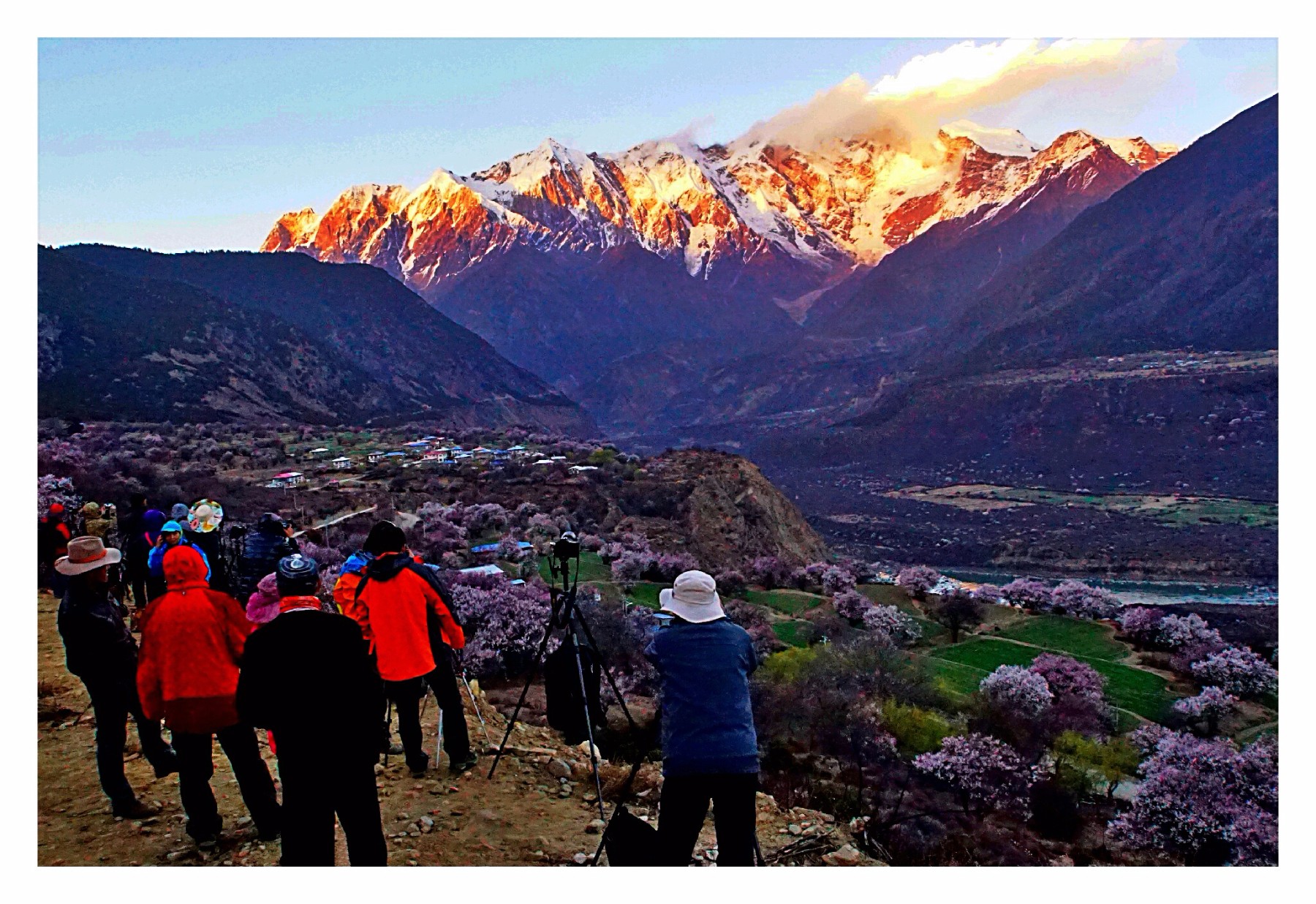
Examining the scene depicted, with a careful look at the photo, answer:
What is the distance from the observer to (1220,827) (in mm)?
7363

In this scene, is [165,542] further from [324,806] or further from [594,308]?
[594,308]

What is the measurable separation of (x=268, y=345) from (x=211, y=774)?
6117 centimetres

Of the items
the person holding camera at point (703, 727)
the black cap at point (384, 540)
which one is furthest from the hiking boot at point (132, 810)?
the person holding camera at point (703, 727)

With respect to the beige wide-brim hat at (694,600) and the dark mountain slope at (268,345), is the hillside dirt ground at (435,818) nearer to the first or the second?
the beige wide-brim hat at (694,600)

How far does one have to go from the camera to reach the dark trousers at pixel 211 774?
13.7ft

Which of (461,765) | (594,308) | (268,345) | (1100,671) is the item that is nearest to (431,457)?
(1100,671)

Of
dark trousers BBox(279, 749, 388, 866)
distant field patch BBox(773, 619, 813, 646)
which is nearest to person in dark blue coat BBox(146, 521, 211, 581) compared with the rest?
dark trousers BBox(279, 749, 388, 866)

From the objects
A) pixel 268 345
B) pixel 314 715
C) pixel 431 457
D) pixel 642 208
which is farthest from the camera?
pixel 642 208

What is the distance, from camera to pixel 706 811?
149 inches

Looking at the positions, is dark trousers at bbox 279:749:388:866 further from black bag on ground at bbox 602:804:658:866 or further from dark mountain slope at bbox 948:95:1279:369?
dark mountain slope at bbox 948:95:1279:369

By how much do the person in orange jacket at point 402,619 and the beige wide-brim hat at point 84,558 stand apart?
125 cm

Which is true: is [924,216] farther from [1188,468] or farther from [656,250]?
[1188,468]

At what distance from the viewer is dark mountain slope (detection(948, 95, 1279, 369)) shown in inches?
3081

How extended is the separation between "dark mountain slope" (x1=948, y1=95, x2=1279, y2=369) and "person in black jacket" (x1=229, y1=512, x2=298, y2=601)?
7780cm
